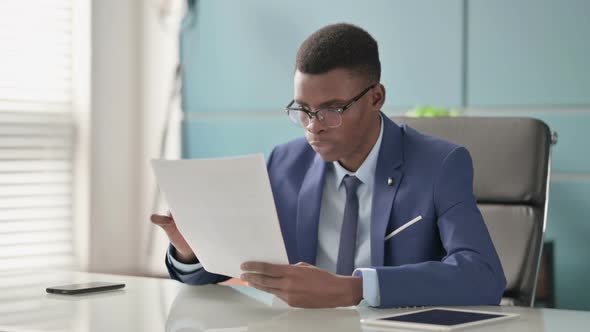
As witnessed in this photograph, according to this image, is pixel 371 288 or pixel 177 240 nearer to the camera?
pixel 371 288

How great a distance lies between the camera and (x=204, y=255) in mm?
1761

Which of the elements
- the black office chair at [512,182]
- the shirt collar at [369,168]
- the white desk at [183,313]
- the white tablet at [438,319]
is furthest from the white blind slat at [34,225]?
the white tablet at [438,319]

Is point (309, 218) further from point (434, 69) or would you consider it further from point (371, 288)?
point (434, 69)

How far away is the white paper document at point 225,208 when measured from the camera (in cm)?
156

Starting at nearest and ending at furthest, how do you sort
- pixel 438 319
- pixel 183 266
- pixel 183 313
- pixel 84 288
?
pixel 438 319, pixel 183 313, pixel 84 288, pixel 183 266

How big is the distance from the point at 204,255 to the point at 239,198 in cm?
23

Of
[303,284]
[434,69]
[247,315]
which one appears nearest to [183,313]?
[247,315]

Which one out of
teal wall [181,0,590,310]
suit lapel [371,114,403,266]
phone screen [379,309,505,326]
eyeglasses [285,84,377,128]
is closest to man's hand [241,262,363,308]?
phone screen [379,309,505,326]

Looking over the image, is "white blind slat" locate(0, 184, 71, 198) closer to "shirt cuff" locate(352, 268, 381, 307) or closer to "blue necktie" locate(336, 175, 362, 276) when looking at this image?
"blue necktie" locate(336, 175, 362, 276)

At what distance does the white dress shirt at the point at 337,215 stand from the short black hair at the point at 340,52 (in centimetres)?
18

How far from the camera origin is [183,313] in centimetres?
159

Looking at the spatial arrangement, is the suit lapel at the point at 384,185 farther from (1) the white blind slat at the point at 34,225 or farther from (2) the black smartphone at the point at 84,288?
(1) the white blind slat at the point at 34,225

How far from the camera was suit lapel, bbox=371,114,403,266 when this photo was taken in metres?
1.89

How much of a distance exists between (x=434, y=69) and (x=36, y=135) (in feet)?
5.98
